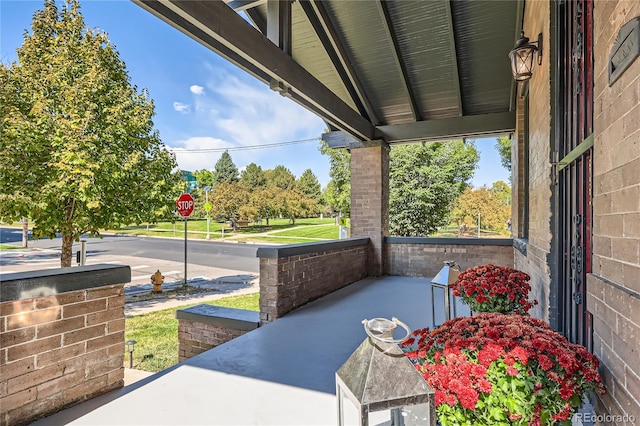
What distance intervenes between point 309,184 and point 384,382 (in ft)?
134

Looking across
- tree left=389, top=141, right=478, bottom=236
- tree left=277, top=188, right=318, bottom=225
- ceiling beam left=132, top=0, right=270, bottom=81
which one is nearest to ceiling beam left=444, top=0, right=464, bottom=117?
ceiling beam left=132, top=0, right=270, bottom=81

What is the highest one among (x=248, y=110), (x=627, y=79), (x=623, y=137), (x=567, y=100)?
(x=248, y=110)

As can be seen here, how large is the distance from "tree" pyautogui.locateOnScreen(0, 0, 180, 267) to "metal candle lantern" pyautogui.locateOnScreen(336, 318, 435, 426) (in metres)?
6.11

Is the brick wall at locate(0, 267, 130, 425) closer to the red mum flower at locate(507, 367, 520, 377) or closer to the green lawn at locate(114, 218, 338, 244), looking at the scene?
the red mum flower at locate(507, 367, 520, 377)

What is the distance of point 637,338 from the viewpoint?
1051 mm

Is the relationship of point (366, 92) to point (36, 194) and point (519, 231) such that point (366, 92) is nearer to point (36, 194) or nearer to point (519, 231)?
point (519, 231)

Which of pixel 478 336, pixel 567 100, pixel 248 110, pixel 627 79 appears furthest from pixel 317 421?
pixel 248 110

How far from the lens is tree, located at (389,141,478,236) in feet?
52.5

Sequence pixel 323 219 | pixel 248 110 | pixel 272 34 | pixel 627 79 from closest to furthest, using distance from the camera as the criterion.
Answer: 1. pixel 627 79
2. pixel 272 34
3. pixel 323 219
4. pixel 248 110

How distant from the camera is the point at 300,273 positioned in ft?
15.0

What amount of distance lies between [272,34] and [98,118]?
437cm

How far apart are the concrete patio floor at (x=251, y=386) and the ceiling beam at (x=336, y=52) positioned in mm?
4047

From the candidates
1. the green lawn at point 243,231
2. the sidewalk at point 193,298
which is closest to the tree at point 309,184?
the green lawn at point 243,231

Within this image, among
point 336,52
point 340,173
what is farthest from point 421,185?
point 336,52
